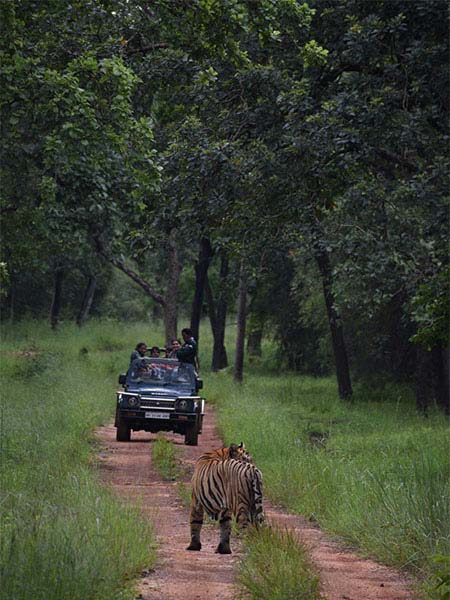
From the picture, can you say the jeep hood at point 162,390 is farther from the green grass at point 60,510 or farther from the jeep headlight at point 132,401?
the green grass at point 60,510

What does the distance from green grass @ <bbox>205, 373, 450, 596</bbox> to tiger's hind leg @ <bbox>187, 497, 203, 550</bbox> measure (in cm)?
156

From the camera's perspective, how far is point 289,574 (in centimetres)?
744

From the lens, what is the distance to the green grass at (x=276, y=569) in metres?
7.24

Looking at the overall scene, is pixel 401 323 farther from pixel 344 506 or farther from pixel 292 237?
pixel 344 506

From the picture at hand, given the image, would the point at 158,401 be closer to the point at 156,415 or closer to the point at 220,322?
the point at 156,415

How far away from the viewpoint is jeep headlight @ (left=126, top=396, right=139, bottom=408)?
63.1ft

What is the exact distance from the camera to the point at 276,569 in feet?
24.7

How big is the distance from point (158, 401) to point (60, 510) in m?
10.6

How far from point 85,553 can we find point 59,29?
10020 millimetres

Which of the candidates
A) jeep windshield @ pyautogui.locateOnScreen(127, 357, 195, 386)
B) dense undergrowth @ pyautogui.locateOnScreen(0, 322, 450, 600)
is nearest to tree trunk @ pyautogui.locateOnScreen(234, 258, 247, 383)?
dense undergrowth @ pyautogui.locateOnScreen(0, 322, 450, 600)

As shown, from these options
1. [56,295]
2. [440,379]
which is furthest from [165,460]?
[56,295]

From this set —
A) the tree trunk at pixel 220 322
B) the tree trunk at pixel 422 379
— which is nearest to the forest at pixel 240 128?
the tree trunk at pixel 422 379

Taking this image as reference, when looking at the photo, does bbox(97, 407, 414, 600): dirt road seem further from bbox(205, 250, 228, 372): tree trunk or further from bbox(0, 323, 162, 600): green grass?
bbox(205, 250, 228, 372): tree trunk

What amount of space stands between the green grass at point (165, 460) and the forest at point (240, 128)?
3187mm
